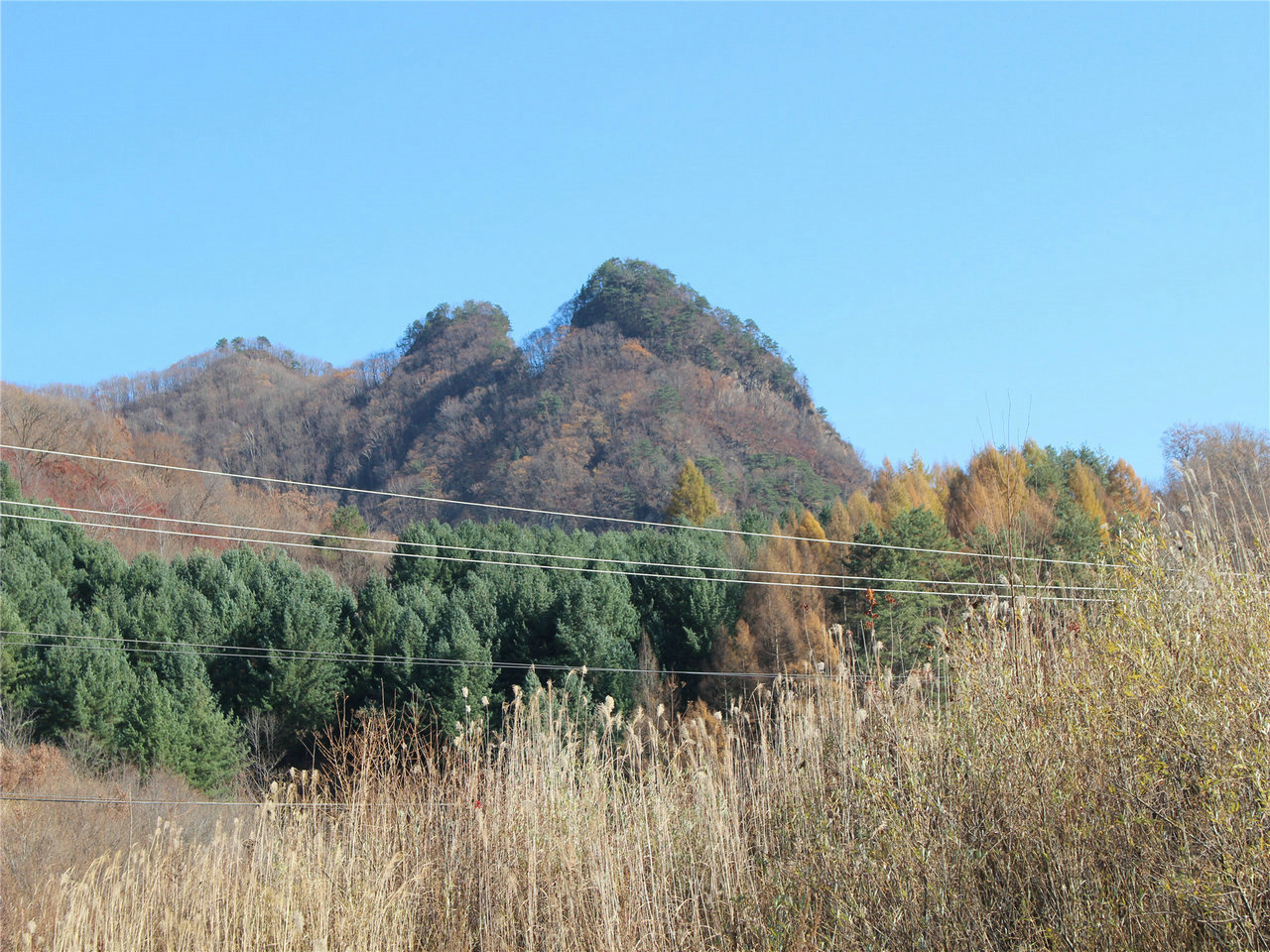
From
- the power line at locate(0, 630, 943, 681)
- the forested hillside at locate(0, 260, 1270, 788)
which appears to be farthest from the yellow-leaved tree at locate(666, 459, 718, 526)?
the power line at locate(0, 630, 943, 681)

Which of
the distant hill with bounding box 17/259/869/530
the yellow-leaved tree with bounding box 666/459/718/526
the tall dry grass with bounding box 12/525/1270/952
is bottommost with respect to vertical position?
the tall dry grass with bounding box 12/525/1270/952

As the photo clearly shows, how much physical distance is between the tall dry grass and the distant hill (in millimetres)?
47318

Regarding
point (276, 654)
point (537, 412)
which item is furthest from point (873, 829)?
point (537, 412)

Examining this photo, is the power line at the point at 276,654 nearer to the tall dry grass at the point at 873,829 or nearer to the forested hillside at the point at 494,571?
the forested hillside at the point at 494,571

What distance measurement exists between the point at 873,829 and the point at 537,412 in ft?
208

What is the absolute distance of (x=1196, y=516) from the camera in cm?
550

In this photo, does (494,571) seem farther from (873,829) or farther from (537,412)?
(537,412)

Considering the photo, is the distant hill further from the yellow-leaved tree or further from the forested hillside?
the yellow-leaved tree

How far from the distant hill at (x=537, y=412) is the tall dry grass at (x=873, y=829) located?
1863 inches

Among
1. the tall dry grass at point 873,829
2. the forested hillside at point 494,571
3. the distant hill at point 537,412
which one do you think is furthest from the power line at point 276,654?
the distant hill at point 537,412

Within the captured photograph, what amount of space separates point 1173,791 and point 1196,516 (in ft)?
5.95

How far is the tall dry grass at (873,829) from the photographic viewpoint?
13.5ft

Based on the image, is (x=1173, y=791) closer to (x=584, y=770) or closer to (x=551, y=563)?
(x=584, y=770)

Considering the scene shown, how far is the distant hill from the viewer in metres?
59.2
